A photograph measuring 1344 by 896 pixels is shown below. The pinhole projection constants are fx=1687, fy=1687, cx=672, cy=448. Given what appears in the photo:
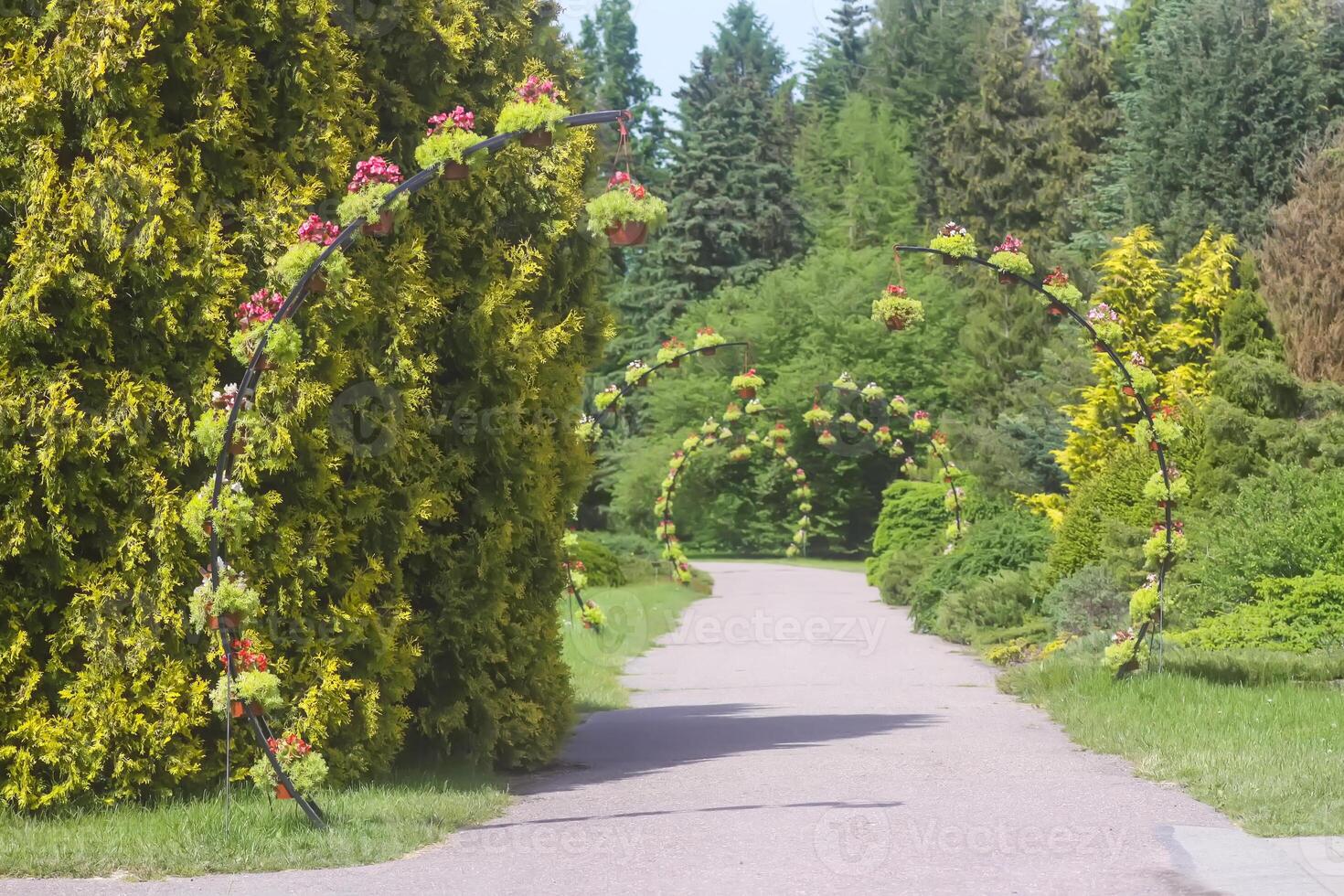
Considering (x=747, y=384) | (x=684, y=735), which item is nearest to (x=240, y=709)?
(x=684, y=735)

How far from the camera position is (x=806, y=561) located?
168 feet

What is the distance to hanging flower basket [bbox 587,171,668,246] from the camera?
901cm

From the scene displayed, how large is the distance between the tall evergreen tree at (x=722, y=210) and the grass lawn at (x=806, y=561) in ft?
30.4

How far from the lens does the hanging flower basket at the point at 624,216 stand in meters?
9.01

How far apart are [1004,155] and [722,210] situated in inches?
395

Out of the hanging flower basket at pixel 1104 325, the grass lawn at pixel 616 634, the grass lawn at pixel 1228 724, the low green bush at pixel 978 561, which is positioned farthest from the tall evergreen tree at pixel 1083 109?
the grass lawn at pixel 1228 724

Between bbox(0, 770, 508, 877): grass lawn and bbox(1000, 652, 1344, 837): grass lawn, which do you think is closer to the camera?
bbox(0, 770, 508, 877): grass lawn

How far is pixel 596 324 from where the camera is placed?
12773 millimetres

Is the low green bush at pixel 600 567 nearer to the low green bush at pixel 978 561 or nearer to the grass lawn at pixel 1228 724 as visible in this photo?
the low green bush at pixel 978 561

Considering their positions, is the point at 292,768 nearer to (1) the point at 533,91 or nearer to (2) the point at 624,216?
(2) the point at 624,216

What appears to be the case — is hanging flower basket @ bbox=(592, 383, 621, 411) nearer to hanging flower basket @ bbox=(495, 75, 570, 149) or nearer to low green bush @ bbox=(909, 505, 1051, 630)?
low green bush @ bbox=(909, 505, 1051, 630)

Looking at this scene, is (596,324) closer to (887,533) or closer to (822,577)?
(887,533)

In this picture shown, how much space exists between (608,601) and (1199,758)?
21.1 meters

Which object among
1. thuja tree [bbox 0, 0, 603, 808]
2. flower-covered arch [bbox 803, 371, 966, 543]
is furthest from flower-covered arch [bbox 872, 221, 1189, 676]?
flower-covered arch [bbox 803, 371, 966, 543]
